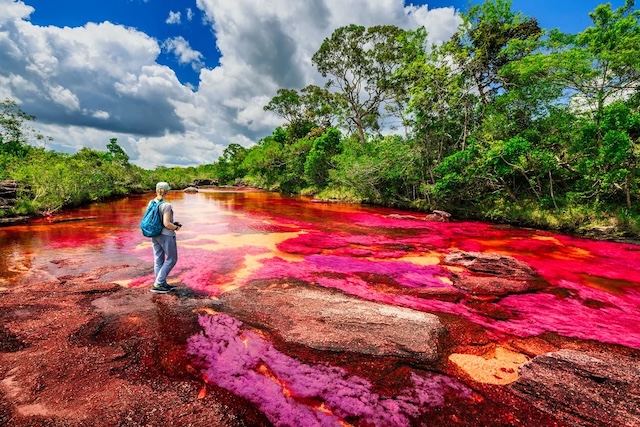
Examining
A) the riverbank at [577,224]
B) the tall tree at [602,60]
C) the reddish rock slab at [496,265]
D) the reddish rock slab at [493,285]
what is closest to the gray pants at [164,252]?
the reddish rock slab at [493,285]

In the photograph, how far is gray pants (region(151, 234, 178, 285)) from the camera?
536 cm

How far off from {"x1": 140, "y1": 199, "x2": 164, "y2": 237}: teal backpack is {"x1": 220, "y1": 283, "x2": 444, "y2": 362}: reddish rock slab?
1.69 meters

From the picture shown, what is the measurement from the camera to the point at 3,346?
3.60 metres

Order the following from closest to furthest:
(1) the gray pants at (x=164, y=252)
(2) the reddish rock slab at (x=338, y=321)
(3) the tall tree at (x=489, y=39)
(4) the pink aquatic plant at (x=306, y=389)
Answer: (4) the pink aquatic plant at (x=306, y=389), (2) the reddish rock slab at (x=338, y=321), (1) the gray pants at (x=164, y=252), (3) the tall tree at (x=489, y=39)

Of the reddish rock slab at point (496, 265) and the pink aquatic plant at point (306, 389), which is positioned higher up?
the reddish rock slab at point (496, 265)

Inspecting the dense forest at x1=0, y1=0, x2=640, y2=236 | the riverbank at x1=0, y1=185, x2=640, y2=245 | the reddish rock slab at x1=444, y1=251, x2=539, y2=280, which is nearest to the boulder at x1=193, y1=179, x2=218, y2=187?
the dense forest at x1=0, y1=0, x2=640, y2=236

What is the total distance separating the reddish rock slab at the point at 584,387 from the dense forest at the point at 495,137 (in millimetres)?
11647

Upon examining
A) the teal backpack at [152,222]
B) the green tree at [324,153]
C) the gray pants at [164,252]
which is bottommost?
the gray pants at [164,252]

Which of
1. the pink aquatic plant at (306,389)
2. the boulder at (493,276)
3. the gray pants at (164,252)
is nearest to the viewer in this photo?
the pink aquatic plant at (306,389)

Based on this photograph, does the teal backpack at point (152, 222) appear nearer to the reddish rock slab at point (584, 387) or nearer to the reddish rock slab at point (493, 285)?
the reddish rock slab at point (584, 387)

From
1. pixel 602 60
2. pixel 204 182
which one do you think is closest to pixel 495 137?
pixel 602 60

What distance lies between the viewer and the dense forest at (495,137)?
12508 mm

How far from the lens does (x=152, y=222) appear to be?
5.11 m

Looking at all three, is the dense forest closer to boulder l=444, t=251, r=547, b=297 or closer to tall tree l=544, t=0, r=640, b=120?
tall tree l=544, t=0, r=640, b=120
